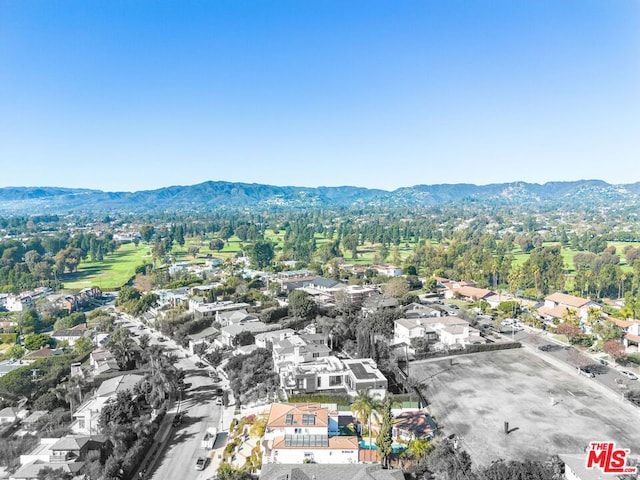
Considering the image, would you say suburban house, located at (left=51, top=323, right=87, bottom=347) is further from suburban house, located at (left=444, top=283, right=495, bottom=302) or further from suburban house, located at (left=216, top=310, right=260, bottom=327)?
suburban house, located at (left=444, top=283, right=495, bottom=302)

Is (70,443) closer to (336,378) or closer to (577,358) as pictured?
(336,378)

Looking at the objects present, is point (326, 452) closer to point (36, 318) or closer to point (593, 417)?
point (593, 417)

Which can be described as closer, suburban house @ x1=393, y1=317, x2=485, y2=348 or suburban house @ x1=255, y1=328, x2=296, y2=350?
suburban house @ x1=255, y1=328, x2=296, y2=350

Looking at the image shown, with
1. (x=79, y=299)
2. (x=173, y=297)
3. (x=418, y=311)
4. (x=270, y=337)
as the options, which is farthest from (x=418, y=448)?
(x=79, y=299)

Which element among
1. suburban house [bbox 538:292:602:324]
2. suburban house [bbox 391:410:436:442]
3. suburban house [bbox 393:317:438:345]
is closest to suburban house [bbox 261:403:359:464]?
suburban house [bbox 391:410:436:442]

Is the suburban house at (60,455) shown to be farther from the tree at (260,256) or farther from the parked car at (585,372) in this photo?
the tree at (260,256)

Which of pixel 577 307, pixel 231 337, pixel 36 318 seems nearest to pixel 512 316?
pixel 577 307

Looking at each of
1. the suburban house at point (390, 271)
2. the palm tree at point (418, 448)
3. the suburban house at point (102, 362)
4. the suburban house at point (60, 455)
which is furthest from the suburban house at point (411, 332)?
the suburban house at point (390, 271)
